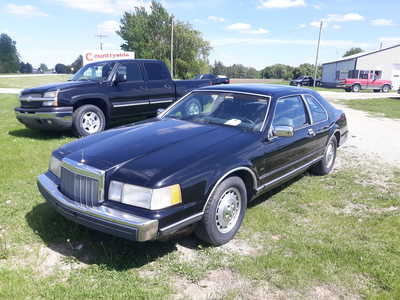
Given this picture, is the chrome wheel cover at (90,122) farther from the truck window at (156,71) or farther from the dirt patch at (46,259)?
the dirt patch at (46,259)

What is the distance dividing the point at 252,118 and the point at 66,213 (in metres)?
2.33

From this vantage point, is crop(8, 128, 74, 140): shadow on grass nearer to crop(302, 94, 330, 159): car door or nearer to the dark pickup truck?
the dark pickup truck

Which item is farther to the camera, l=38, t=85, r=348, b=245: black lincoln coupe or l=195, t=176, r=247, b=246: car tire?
l=195, t=176, r=247, b=246: car tire

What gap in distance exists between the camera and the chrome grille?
2893mm

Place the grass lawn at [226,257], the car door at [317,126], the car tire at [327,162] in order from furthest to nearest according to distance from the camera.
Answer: the car tire at [327,162] → the car door at [317,126] → the grass lawn at [226,257]

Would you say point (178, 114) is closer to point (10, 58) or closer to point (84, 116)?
point (84, 116)

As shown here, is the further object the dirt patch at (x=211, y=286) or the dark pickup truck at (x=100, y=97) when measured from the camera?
the dark pickup truck at (x=100, y=97)

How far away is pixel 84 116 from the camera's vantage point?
7391 millimetres

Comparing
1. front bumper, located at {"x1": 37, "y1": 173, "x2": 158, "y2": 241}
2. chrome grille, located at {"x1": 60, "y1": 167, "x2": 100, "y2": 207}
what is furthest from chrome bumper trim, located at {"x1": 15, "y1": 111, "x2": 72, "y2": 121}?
front bumper, located at {"x1": 37, "y1": 173, "x2": 158, "y2": 241}

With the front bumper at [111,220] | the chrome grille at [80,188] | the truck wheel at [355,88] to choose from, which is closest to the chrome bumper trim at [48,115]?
the chrome grille at [80,188]

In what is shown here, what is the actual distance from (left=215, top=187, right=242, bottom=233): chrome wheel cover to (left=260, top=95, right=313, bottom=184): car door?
478mm

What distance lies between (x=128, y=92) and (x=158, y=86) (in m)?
0.96

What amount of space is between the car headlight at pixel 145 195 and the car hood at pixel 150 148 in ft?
0.20

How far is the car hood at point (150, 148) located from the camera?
2865 millimetres
